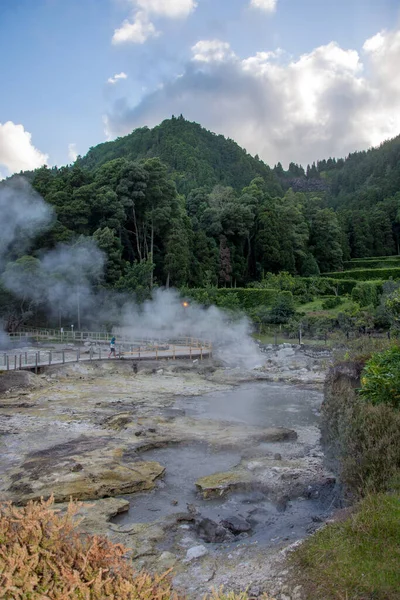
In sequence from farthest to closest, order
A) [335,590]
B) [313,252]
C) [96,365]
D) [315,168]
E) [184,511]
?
[315,168], [313,252], [96,365], [184,511], [335,590]

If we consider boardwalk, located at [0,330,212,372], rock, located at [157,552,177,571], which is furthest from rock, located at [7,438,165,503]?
boardwalk, located at [0,330,212,372]

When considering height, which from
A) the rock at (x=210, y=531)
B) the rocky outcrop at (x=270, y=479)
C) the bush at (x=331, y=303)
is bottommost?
the rocky outcrop at (x=270, y=479)

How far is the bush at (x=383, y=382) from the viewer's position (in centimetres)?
779

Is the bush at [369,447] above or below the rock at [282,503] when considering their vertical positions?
above

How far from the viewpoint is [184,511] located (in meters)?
7.91

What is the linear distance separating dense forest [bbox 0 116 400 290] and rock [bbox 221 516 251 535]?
2719 centimetres

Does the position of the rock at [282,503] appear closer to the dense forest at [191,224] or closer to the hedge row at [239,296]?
the dense forest at [191,224]

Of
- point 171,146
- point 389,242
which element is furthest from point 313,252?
point 171,146

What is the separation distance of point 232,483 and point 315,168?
431 ft

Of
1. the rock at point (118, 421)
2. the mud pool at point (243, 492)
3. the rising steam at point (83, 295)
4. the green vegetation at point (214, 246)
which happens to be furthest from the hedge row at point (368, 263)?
the rock at point (118, 421)

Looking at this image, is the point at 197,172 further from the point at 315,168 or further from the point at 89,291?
the point at 315,168

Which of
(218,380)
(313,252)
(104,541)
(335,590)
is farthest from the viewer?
(313,252)

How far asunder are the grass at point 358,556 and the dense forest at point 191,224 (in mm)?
29299

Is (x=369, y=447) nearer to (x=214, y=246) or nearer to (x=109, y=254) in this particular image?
(x=109, y=254)
